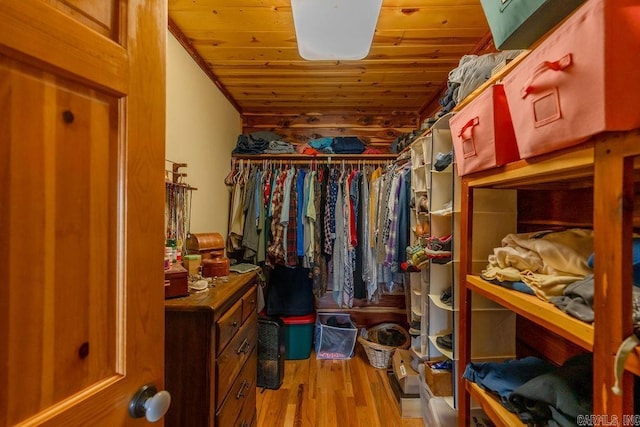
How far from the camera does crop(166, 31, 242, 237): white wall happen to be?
1.70 metres

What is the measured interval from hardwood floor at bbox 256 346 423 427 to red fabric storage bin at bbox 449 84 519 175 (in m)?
1.73

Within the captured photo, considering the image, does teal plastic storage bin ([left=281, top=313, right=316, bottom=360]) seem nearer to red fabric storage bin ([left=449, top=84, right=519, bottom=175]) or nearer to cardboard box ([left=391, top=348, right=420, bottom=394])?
cardboard box ([left=391, top=348, right=420, bottom=394])

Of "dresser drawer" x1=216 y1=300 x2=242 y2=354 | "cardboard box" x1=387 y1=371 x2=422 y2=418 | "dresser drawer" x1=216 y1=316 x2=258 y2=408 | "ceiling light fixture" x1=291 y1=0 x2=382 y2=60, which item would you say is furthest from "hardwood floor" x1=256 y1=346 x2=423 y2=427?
"ceiling light fixture" x1=291 y1=0 x2=382 y2=60

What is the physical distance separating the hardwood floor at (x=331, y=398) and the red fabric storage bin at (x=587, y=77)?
1942 millimetres

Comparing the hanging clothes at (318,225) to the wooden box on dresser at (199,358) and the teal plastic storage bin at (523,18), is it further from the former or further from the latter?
the teal plastic storage bin at (523,18)

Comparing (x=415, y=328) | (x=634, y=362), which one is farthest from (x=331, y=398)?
(x=634, y=362)

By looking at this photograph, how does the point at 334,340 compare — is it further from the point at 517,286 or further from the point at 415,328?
the point at 517,286

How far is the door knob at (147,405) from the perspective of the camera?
0.60m

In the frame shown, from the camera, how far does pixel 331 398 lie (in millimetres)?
2166

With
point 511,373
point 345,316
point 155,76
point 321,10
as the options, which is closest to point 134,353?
point 155,76

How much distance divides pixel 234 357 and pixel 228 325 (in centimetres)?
19

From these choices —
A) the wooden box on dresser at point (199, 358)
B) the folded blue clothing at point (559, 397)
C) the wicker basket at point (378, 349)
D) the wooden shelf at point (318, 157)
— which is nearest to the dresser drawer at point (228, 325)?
the wooden box on dresser at point (199, 358)

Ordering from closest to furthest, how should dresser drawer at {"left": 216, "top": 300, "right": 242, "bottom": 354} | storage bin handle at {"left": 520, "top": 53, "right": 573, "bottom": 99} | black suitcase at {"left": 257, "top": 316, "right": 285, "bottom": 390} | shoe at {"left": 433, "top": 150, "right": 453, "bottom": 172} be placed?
1. storage bin handle at {"left": 520, "top": 53, "right": 573, "bottom": 99}
2. dresser drawer at {"left": 216, "top": 300, "right": 242, "bottom": 354}
3. shoe at {"left": 433, "top": 150, "right": 453, "bottom": 172}
4. black suitcase at {"left": 257, "top": 316, "right": 285, "bottom": 390}

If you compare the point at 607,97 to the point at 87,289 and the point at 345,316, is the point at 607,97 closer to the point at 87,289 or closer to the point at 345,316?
the point at 87,289
